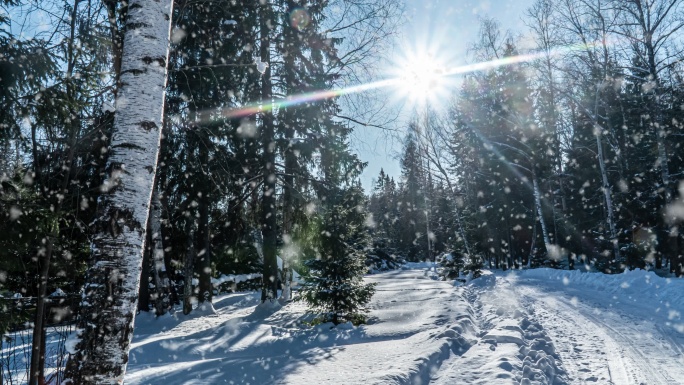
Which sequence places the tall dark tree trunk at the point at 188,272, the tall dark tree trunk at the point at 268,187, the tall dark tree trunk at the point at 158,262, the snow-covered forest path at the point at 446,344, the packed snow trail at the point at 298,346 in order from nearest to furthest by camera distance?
the snow-covered forest path at the point at 446,344 → the packed snow trail at the point at 298,346 → the tall dark tree trunk at the point at 158,262 → the tall dark tree trunk at the point at 188,272 → the tall dark tree trunk at the point at 268,187

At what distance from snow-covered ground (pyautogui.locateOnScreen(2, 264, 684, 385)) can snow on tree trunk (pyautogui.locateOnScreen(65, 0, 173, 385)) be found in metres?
2.96

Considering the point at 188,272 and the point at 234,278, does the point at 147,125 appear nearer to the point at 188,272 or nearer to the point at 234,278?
the point at 188,272

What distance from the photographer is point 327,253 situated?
9859 millimetres

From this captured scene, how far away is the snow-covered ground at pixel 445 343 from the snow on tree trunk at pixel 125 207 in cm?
296

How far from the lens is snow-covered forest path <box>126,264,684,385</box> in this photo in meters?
5.17

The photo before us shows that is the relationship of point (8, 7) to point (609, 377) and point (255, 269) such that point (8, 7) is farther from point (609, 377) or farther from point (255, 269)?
point (255, 269)

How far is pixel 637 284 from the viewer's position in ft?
39.6

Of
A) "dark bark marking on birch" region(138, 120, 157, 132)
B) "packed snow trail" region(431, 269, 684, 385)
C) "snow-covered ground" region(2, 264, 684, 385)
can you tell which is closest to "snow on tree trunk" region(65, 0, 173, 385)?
"dark bark marking on birch" region(138, 120, 157, 132)

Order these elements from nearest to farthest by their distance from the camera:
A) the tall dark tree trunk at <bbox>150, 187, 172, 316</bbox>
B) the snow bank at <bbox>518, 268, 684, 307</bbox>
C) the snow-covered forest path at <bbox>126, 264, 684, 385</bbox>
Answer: the snow-covered forest path at <bbox>126, 264, 684, 385</bbox>
the snow bank at <bbox>518, 268, 684, 307</bbox>
the tall dark tree trunk at <bbox>150, 187, 172, 316</bbox>

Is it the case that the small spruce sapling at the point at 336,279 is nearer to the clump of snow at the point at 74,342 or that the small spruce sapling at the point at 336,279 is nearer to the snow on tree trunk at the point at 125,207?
the snow on tree trunk at the point at 125,207

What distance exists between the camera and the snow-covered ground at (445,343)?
17.0ft

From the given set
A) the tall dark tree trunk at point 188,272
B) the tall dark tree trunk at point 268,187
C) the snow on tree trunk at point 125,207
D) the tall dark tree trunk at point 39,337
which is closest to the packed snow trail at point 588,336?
the snow on tree trunk at point 125,207

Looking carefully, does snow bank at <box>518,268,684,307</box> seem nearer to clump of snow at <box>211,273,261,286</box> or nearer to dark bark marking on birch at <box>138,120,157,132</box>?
dark bark marking on birch at <box>138,120,157,132</box>

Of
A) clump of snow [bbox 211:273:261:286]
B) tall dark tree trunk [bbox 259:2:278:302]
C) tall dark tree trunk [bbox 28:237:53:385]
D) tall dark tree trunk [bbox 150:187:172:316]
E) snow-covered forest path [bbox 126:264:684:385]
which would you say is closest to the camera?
snow-covered forest path [bbox 126:264:684:385]
